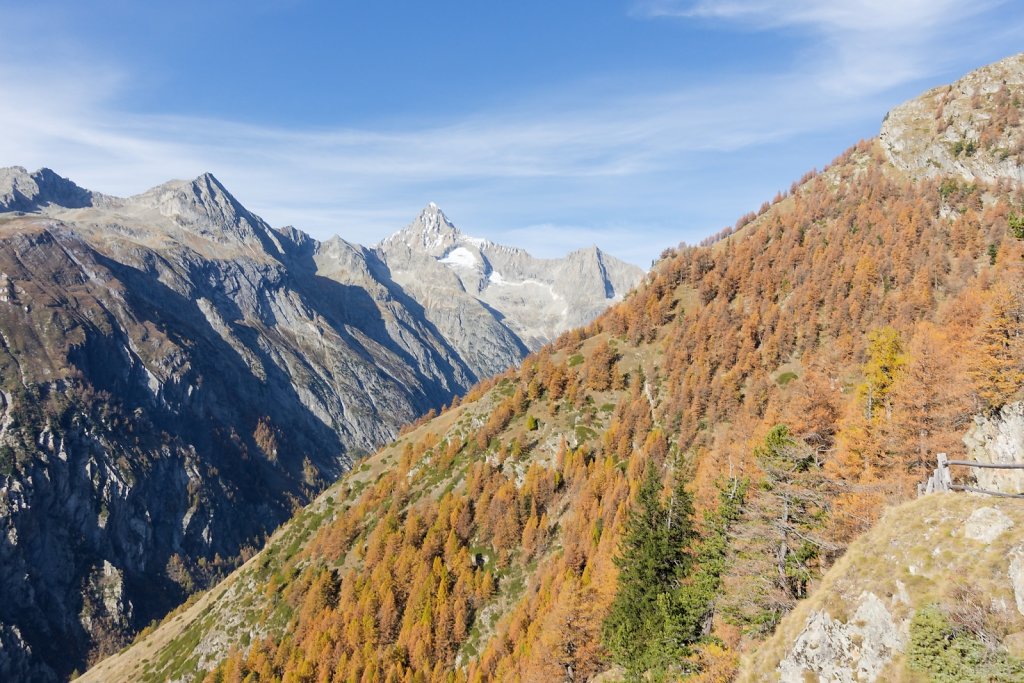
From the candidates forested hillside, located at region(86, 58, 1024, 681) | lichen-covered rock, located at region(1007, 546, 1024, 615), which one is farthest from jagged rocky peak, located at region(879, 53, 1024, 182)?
lichen-covered rock, located at region(1007, 546, 1024, 615)

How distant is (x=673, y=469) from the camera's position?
102 metres

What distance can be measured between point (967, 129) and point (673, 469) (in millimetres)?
146883

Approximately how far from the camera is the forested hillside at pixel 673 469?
4031cm

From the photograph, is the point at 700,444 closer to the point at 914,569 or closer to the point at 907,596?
the point at 914,569

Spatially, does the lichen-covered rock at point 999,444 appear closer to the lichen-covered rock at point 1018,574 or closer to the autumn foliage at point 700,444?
the autumn foliage at point 700,444

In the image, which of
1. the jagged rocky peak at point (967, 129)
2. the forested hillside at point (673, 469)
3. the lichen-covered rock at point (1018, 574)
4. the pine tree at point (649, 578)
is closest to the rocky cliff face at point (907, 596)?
the lichen-covered rock at point (1018, 574)

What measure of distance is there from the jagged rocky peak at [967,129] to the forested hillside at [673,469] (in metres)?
3.66

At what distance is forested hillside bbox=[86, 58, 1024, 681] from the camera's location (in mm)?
40312

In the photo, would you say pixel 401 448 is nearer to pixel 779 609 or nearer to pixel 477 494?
pixel 477 494

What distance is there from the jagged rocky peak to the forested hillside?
3664mm

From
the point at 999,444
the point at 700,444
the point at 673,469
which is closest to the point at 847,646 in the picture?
the point at 999,444

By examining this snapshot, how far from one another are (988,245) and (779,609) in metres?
109

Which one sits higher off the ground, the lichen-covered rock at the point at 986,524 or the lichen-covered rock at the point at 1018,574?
the lichen-covered rock at the point at 986,524

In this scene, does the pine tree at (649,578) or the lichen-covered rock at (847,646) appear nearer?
the lichen-covered rock at (847,646)
